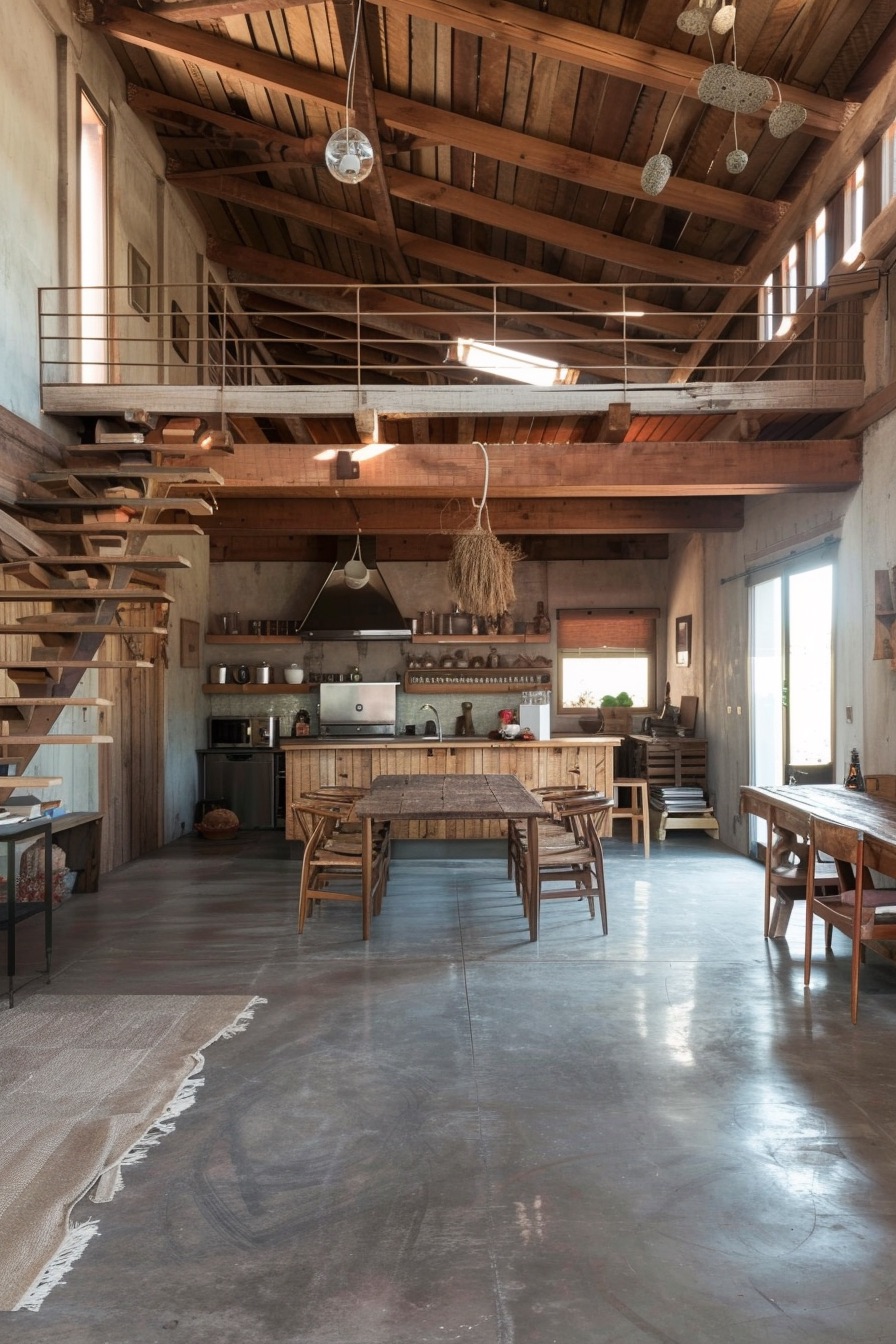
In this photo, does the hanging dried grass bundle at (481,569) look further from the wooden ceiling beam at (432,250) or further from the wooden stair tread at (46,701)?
the wooden ceiling beam at (432,250)

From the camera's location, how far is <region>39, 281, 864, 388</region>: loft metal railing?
20.4 ft

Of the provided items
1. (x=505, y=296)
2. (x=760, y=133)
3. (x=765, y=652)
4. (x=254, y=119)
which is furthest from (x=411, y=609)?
(x=760, y=133)

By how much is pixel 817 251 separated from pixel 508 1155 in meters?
5.94

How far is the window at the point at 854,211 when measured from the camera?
560 cm

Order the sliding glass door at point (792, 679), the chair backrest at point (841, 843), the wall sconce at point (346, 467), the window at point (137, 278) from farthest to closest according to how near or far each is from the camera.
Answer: the window at point (137, 278) < the sliding glass door at point (792, 679) < the wall sconce at point (346, 467) < the chair backrest at point (841, 843)

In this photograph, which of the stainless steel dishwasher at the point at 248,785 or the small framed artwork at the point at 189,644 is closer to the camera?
the small framed artwork at the point at 189,644

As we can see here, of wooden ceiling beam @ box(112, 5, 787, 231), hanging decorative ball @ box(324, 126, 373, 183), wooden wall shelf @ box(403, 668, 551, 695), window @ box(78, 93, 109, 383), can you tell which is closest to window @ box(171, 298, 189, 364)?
window @ box(78, 93, 109, 383)

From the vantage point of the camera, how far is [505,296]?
8703mm

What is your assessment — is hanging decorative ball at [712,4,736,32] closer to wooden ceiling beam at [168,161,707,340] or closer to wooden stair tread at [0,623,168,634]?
wooden stair tread at [0,623,168,634]

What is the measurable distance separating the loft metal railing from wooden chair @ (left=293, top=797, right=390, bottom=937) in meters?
2.71

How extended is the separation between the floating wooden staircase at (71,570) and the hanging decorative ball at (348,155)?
1.95 m

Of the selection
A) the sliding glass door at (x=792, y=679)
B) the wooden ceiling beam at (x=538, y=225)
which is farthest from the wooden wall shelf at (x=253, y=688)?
the wooden ceiling beam at (x=538, y=225)

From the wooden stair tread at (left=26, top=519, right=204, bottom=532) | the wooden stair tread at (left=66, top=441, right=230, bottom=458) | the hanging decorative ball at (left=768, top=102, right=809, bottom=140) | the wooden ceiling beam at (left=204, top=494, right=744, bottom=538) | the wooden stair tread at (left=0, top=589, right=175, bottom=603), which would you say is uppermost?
the hanging decorative ball at (left=768, top=102, right=809, bottom=140)

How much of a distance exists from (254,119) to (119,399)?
9.94 ft
